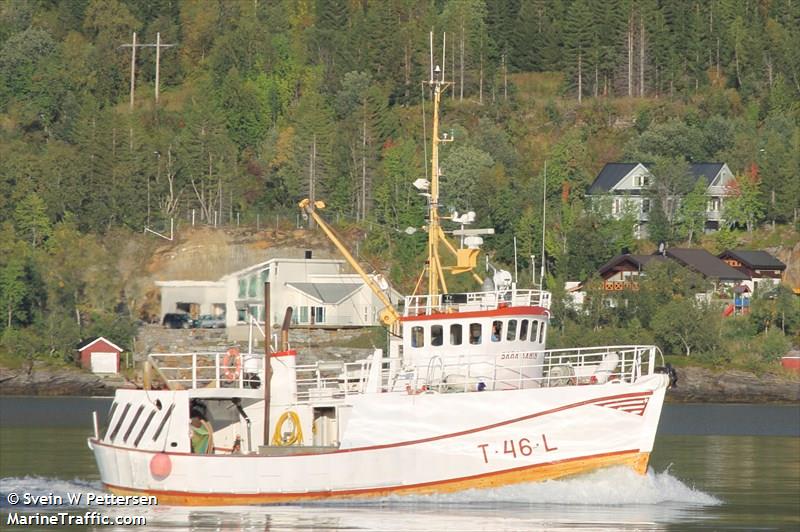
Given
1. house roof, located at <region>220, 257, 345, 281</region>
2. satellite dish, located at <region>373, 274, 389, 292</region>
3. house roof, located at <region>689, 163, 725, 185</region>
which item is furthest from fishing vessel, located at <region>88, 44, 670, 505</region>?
house roof, located at <region>689, 163, 725, 185</region>

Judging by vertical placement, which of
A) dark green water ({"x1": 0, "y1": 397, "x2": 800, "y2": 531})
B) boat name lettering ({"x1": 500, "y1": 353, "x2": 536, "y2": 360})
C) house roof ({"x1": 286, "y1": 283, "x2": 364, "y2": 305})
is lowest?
dark green water ({"x1": 0, "y1": 397, "x2": 800, "y2": 531})

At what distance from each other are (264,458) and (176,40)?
482 feet

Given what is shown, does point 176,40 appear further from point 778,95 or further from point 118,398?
point 118,398

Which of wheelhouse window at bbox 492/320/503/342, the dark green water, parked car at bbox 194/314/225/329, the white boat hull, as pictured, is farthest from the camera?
parked car at bbox 194/314/225/329

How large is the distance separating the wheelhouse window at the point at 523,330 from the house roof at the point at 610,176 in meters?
95.1

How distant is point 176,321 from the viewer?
12194 centimetres

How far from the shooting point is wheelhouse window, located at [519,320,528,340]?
5272 cm

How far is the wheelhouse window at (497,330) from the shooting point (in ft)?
172

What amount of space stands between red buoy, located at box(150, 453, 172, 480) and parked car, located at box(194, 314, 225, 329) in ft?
225

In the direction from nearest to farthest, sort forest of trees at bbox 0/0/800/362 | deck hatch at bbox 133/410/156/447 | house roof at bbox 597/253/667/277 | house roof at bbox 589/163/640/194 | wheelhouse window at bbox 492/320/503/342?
deck hatch at bbox 133/410/156/447 → wheelhouse window at bbox 492/320/503/342 → house roof at bbox 597/253/667/277 → forest of trees at bbox 0/0/800/362 → house roof at bbox 589/163/640/194

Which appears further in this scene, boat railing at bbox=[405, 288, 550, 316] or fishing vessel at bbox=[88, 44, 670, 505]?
boat railing at bbox=[405, 288, 550, 316]

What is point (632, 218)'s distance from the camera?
142 m

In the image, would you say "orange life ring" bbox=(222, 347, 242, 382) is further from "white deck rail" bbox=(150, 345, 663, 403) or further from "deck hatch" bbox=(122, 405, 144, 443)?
"deck hatch" bbox=(122, 405, 144, 443)

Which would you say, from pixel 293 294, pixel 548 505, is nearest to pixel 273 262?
pixel 293 294
